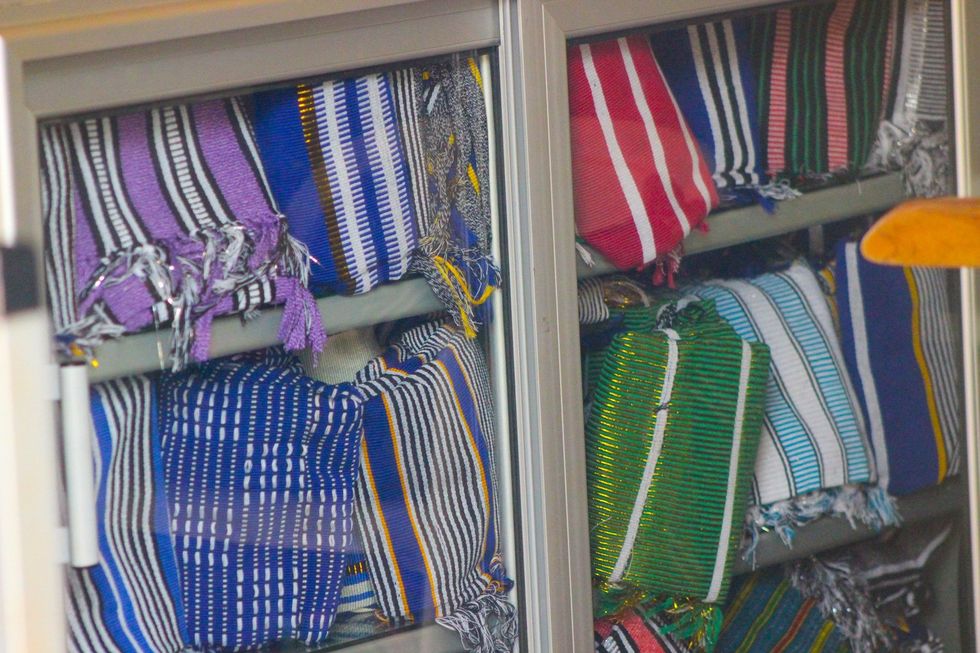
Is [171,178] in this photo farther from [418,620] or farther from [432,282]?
[418,620]

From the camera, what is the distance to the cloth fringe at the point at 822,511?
1.42 meters

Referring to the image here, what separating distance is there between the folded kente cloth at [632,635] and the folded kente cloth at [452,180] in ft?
1.35

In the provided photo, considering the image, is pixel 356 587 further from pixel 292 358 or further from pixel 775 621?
pixel 775 621

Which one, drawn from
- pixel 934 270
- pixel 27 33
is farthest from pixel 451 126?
pixel 934 270

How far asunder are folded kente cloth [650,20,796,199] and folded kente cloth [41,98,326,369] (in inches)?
21.1

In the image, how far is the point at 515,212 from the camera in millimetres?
1198

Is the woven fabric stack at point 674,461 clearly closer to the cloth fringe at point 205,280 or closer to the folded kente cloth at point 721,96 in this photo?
the folded kente cloth at point 721,96

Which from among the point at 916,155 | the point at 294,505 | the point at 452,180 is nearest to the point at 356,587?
the point at 294,505

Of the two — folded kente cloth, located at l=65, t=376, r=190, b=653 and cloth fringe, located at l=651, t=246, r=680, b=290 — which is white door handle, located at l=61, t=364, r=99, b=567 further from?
cloth fringe, located at l=651, t=246, r=680, b=290

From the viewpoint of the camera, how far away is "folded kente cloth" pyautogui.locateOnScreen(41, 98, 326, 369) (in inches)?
40.7

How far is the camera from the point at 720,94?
139 centimetres

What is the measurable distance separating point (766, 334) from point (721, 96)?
1.03 feet

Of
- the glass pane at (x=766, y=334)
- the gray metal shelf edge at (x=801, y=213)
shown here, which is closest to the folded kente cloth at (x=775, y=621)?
the glass pane at (x=766, y=334)

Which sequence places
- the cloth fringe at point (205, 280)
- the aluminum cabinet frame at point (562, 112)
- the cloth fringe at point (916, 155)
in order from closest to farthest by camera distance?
the cloth fringe at point (205, 280)
the aluminum cabinet frame at point (562, 112)
the cloth fringe at point (916, 155)
